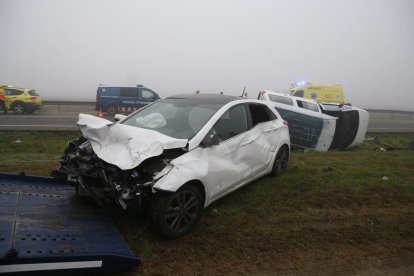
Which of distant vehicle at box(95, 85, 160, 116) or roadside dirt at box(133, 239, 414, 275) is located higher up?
distant vehicle at box(95, 85, 160, 116)

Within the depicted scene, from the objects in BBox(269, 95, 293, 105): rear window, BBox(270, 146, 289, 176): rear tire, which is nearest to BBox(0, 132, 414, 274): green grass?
BBox(270, 146, 289, 176): rear tire

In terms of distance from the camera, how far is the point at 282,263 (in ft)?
11.6

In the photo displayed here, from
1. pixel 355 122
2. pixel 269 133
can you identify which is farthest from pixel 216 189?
pixel 355 122

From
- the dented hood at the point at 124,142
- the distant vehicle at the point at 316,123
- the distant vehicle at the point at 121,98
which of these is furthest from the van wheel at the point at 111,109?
the dented hood at the point at 124,142

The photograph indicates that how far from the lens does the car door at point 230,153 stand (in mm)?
4109

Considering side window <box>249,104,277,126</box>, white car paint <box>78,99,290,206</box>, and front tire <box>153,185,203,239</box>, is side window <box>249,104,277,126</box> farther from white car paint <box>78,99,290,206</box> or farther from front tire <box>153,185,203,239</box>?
front tire <box>153,185,203,239</box>

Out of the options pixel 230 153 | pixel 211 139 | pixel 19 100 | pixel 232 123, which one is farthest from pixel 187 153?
pixel 19 100

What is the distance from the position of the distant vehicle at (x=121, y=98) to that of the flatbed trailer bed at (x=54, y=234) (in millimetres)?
15164

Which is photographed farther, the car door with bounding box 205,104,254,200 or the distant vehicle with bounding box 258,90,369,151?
the distant vehicle with bounding box 258,90,369,151

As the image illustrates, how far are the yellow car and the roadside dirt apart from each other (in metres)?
18.5

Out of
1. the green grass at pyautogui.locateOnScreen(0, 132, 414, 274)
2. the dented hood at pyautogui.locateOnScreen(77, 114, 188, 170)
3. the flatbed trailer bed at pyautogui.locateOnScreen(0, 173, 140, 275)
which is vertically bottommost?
the green grass at pyautogui.locateOnScreen(0, 132, 414, 274)

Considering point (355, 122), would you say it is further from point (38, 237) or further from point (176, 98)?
point (38, 237)

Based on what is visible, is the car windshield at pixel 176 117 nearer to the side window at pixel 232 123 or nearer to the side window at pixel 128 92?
the side window at pixel 232 123

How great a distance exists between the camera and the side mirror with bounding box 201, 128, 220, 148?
13.2 feet
